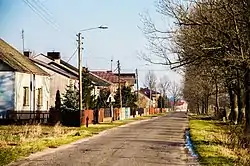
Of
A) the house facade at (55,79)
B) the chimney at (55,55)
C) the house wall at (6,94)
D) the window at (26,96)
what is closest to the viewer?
the house wall at (6,94)

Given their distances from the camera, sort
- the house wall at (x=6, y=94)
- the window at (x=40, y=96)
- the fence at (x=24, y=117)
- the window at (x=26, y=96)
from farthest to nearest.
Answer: the window at (x=40, y=96) → the window at (x=26, y=96) → the house wall at (x=6, y=94) → the fence at (x=24, y=117)

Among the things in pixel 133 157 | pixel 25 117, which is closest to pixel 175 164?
pixel 133 157

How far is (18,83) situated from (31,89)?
3.79m

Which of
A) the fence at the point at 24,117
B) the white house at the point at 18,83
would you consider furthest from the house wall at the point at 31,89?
the fence at the point at 24,117

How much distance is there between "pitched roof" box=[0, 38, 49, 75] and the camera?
43.1 metres

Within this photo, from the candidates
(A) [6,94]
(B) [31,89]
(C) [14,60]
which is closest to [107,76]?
(B) [31,89]

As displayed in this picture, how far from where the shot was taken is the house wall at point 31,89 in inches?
1726

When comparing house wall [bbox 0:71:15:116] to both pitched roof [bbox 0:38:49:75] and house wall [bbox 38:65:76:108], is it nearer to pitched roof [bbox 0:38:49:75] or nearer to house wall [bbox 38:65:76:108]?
pitched roof [bbox 0:38:49:75]

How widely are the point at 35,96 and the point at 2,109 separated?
249 inches

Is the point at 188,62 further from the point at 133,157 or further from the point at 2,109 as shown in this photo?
the point at 2,109

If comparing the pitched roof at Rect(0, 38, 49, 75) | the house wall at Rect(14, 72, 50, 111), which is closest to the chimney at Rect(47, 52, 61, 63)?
the house wall at Rect(14, 72, 50, 111)

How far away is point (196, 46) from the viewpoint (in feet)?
72.6

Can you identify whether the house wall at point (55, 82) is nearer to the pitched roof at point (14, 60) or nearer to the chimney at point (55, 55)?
the pitched roof at point (14, 60)

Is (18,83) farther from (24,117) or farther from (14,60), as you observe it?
Result: (24,117)
